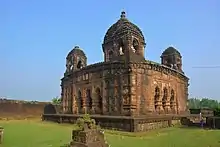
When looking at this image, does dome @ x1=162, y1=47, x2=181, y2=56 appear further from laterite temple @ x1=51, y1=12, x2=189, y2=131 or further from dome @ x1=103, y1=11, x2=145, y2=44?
dome @ x1=103, y1=11, x2=145, y2=44

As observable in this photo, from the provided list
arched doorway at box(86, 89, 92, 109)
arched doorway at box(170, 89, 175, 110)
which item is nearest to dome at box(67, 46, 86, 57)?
arched doorway at box(86, 89, 92, 109)

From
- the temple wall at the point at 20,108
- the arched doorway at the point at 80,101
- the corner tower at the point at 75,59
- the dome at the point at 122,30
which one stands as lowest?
the temple wall at the point at 20,108

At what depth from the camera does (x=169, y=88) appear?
66.2 ft

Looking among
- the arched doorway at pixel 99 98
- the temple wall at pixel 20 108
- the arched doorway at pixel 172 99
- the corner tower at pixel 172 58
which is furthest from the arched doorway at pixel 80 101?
the corner tower at pixel 172 58

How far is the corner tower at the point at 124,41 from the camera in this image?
17859 millimetres

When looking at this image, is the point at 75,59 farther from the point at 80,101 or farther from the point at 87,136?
the point at 87,136

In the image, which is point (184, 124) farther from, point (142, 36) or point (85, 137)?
point (85, 137)

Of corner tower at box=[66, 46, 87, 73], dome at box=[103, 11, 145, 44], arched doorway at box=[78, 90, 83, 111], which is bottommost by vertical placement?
arched doorway at box=[78, 90, 83, 111]

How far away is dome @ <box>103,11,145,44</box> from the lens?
18.6 metres

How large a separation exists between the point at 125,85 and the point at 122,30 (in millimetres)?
4646

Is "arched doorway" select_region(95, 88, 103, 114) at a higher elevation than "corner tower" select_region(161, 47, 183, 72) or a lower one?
lower

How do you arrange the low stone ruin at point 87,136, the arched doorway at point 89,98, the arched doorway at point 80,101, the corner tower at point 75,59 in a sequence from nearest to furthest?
the low stone ruin at point 87,136, the arched doorway at point 89,98, the arched doorway at point 80,101, the corner tower at point 75,59

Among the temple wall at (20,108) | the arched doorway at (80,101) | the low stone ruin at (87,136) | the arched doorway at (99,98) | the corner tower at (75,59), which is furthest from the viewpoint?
the temple wall at (20,108)

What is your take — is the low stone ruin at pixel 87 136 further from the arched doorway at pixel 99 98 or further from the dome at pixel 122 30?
the dome at pixel 122 30
